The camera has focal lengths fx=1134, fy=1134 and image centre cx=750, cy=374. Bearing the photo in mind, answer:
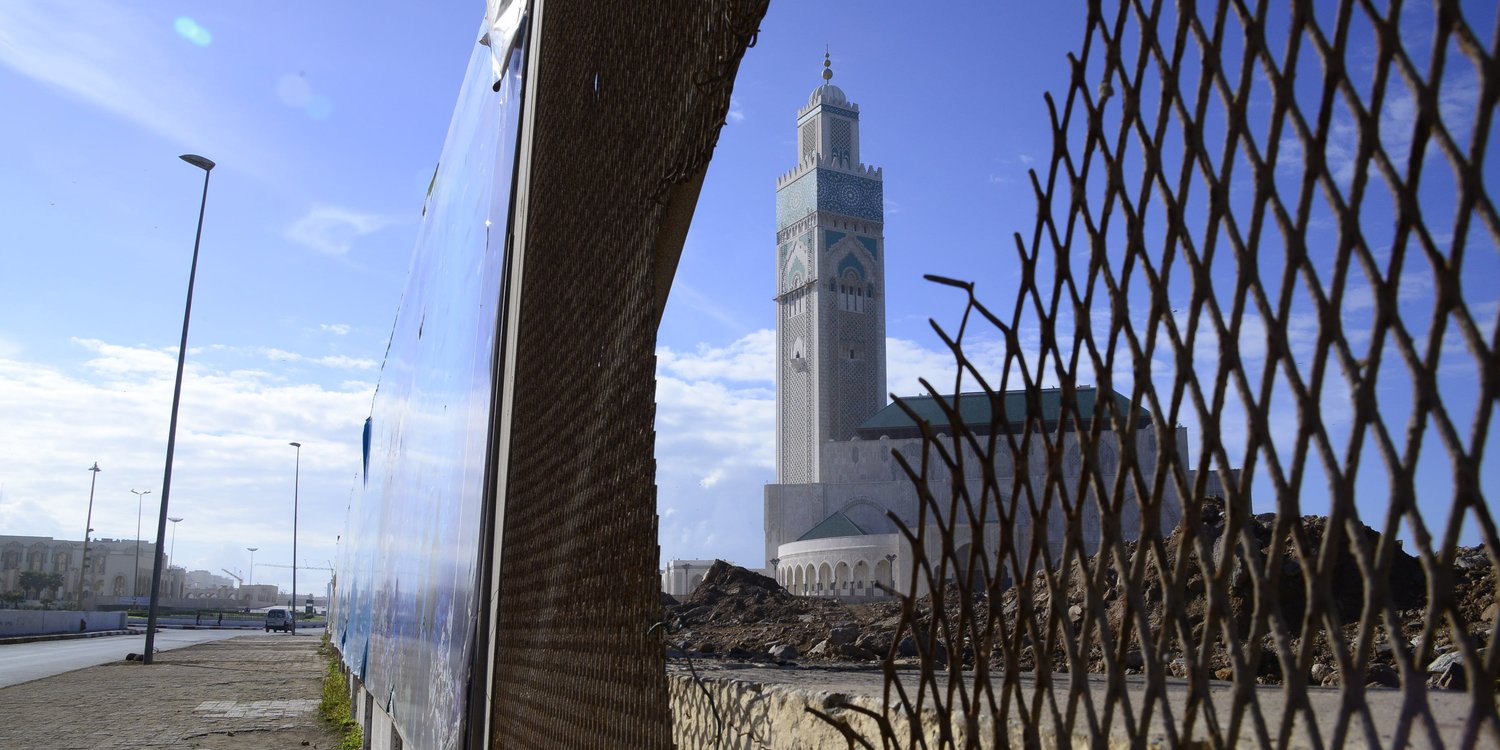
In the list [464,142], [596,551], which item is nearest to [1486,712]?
[596,551]

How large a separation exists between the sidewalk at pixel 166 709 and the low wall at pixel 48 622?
14374 millimetres

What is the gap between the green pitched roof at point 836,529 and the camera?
41.5m

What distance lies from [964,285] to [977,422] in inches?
1679

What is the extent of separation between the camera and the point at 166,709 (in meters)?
11.0

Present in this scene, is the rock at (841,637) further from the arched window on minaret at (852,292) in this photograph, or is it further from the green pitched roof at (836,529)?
the arched window on minaret at (852,292)

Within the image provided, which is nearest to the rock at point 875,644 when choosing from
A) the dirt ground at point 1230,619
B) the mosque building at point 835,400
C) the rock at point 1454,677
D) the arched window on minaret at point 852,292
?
the dirt ground at point 1230,619

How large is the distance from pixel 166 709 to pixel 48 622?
27440 millimetres

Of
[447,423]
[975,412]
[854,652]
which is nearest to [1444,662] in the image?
[854,652]

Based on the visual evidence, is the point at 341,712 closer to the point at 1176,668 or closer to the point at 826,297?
the point at 1176,668

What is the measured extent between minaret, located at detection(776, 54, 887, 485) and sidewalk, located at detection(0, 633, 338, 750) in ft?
135

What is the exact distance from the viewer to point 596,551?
2373 millimetres

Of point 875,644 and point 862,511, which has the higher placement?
point 862,511

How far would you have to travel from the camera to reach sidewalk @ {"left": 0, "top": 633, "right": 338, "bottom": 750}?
8.72 m

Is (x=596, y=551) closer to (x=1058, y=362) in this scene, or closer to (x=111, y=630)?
(x=1058, y=362)
